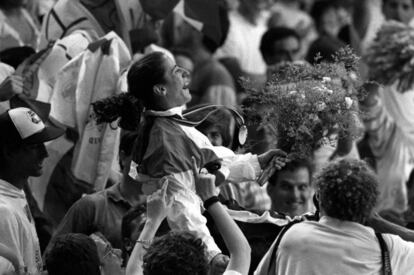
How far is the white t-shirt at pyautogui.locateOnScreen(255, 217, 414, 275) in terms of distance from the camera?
5973 millimetres

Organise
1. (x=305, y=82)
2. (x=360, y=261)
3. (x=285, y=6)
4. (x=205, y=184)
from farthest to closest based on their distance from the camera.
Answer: (x=285, y=6) < (x=305, y=82) < (x=205, y=184) < (x=360, y=261)

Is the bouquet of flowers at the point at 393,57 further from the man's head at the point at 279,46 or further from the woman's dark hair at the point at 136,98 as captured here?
the woman's dark hair at the point at 136,98

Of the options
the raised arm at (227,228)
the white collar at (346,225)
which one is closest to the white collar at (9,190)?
the raised arm at (227,228)

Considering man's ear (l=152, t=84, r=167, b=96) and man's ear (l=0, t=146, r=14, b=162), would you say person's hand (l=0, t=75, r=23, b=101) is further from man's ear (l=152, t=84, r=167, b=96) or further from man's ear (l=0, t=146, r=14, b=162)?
man's ear (l=152, t=84, r=167, b=96)

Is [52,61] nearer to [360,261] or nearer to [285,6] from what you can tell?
[360,261]

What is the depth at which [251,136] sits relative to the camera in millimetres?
8047

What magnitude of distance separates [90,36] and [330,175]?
336 centimetres

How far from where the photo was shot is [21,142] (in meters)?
7.00

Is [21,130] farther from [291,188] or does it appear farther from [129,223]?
[291,188]

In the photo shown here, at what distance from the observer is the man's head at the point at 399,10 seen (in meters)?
12.7

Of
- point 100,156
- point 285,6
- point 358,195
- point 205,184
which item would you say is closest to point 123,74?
point 100,156

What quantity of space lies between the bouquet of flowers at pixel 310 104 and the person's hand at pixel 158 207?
0.80 meters

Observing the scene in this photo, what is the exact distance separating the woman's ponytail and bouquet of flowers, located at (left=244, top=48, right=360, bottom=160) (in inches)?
24.2

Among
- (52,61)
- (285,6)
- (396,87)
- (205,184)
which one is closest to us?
(205,184)
